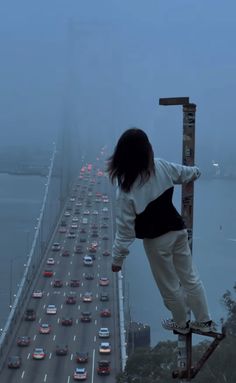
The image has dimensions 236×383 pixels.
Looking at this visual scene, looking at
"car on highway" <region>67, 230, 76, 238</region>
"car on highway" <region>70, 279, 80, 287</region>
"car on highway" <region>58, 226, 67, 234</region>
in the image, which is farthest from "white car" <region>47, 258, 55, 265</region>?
"car on highway" <region>58, 226, 67, 234</region>

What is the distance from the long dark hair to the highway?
290 inches

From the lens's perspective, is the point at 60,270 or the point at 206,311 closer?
the point at 206,311

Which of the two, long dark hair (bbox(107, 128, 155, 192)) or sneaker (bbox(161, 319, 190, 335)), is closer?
long dark hair (bbox(107, 128, 155, 192))

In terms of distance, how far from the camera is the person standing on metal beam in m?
1.05

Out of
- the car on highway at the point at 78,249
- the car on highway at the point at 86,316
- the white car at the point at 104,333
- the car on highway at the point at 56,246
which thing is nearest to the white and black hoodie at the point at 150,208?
the white car at the point at 104,333

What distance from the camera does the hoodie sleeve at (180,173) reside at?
1082 mm

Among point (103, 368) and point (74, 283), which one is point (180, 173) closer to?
point (103, 368)

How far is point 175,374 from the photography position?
1256mm

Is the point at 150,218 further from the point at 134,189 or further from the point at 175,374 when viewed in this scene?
the point at 175,374

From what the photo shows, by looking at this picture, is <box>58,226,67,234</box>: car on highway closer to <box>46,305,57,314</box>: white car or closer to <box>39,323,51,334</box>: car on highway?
<box>46,305,57,314</box>: white car

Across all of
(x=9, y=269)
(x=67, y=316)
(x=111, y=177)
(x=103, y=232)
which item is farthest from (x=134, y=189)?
(x=103, y=232)

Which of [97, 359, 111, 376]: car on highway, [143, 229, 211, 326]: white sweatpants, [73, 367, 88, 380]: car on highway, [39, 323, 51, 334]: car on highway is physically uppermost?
[143, 229, 211, 326]: white sweatpants

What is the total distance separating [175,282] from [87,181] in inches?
1030

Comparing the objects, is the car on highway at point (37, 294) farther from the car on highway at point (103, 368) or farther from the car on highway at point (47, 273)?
the car on highway at point (103, 368)
